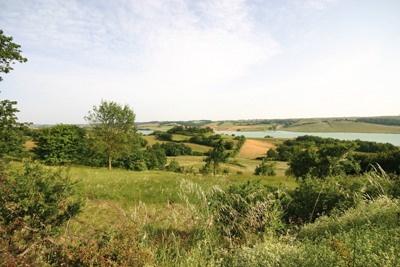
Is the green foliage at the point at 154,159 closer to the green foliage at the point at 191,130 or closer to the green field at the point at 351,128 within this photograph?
the green foliage at the point at 191,130

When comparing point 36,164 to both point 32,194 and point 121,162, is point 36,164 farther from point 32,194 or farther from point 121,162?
point 121,162

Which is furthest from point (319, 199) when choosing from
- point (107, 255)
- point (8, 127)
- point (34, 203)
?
point (8, 127)

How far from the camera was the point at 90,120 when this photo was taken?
2612 cm

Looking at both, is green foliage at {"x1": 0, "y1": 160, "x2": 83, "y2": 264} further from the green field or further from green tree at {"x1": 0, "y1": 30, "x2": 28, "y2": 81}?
the green field

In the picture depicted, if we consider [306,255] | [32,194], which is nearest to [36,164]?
[32,194]

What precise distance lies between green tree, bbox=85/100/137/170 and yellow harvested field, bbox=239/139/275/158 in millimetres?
46199

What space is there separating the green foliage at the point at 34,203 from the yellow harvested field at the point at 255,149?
62160 millimetres

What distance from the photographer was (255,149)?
213 ft

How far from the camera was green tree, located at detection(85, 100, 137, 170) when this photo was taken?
26.0 metres

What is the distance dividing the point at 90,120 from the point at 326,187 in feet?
100

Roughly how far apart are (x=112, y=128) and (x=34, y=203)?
25993 mm

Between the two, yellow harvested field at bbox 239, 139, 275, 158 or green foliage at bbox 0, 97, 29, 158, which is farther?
yellow harvested field at bbox 239, 139, 275, 158

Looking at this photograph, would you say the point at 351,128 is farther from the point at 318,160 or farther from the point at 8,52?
the point at 8,52

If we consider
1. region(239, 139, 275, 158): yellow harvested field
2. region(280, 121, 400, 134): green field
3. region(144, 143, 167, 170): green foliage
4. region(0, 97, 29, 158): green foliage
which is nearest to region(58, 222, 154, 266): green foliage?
region(0, 97, 29, 158): green foliage
